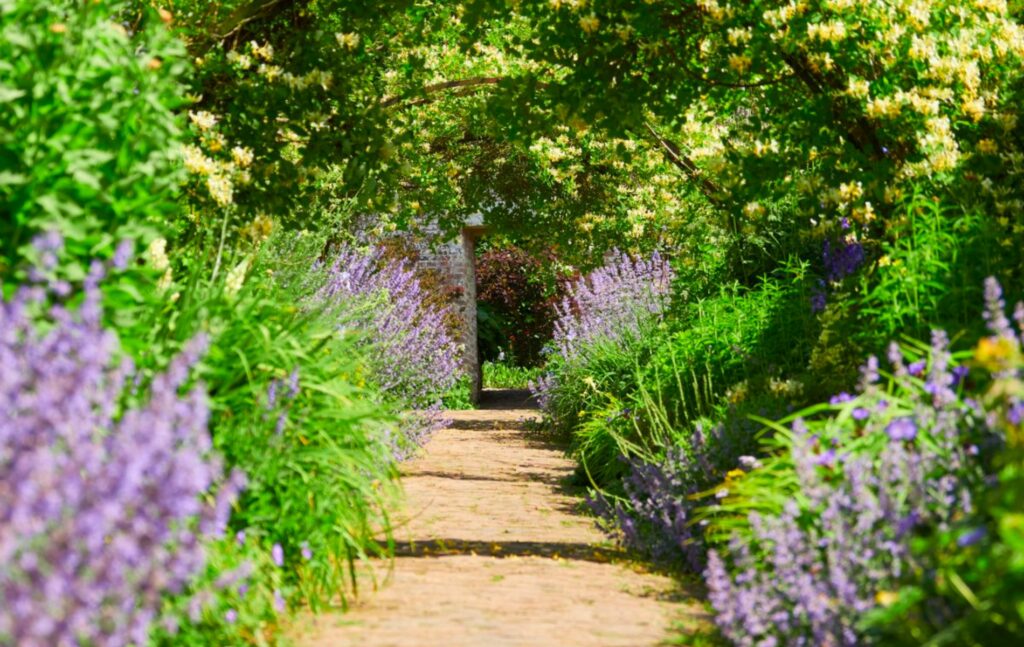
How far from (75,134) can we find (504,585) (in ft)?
7.82

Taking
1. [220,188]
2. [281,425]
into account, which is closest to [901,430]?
[281,425]

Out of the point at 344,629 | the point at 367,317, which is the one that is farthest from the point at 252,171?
the point at 344,629

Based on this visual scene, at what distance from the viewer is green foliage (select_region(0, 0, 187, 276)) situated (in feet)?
12.1

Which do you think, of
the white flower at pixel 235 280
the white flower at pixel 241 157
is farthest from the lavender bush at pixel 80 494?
the white flower at pixel 241 157

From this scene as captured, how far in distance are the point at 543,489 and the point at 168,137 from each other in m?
4.47

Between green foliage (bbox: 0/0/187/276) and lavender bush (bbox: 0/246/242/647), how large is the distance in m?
0.79

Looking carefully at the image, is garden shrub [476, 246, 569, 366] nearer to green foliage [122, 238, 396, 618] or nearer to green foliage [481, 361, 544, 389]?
green foliage [481, 361, 544, 389]

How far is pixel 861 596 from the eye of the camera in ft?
11.6

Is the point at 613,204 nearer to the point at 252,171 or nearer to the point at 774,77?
the point at 774,77

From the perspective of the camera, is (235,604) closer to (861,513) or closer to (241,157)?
(861,513)

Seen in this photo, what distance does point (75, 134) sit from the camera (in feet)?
12.6

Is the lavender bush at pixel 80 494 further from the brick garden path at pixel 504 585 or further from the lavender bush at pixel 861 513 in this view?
the lavender bush at pixel 861 513

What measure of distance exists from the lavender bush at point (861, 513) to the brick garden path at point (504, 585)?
1.54 ft

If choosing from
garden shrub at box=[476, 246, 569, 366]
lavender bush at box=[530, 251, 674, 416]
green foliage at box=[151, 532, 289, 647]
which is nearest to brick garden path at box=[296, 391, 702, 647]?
green foliage at box=[151, 532, 289, 647]
